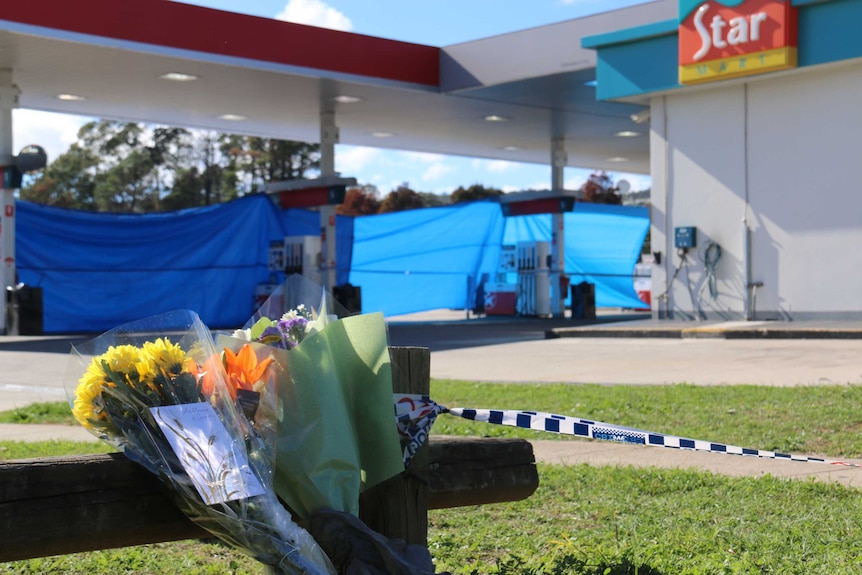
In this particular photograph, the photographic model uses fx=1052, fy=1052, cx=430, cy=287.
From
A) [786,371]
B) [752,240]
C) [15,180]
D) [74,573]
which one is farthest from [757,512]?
[15,180]

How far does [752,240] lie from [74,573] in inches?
619

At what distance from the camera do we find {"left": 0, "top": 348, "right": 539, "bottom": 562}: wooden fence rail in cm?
259

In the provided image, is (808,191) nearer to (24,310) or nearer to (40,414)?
(40,414)

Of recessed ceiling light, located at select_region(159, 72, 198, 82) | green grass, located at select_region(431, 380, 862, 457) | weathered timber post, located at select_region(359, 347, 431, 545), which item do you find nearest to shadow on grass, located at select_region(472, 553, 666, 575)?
weathered timber post, located at select_region(359, 347, 431, 545)

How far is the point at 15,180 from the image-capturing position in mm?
19344

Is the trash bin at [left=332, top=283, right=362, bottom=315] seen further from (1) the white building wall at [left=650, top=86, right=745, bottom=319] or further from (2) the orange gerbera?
(2) the orange gerbera

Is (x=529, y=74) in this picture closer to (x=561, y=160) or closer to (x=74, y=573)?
(x=561, y=160)

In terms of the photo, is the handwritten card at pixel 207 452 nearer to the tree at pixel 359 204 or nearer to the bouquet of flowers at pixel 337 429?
the bouquet of flowers at pixel 337 429

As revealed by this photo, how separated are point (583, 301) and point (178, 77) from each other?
11720mm

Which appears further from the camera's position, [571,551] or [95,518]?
[571,551]

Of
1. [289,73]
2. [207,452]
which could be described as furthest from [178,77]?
[207,452]

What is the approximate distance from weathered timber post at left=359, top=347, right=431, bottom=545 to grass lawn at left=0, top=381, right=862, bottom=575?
1.01 meters

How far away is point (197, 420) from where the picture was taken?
2580 millimetres

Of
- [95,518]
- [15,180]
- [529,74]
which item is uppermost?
[529,74]
